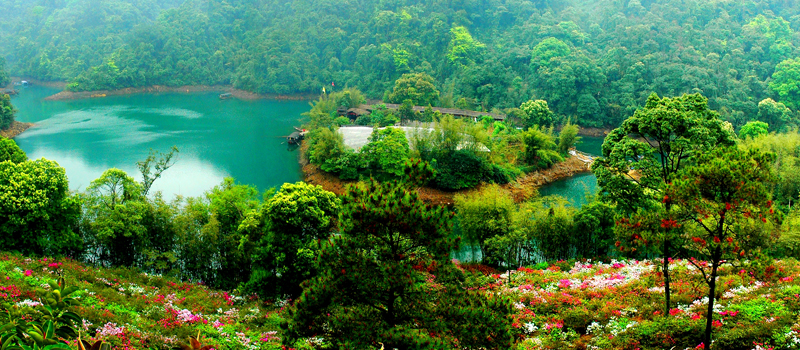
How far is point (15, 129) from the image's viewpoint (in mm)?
48062

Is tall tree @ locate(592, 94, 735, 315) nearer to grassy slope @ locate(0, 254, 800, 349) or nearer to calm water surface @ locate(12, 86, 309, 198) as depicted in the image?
grassy slope @ locate(0, 254, 800, 349)

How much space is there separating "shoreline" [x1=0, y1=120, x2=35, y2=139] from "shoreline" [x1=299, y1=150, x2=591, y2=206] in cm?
2817

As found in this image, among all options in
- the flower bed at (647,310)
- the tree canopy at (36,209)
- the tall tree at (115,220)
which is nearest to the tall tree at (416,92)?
the tall tree at (115,220)

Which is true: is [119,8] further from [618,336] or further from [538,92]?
[618,336]

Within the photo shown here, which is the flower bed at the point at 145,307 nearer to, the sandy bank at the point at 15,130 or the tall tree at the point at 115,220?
the tall tree at the point at 115,220

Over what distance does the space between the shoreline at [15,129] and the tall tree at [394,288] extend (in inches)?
1951

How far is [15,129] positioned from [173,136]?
49.9 ft

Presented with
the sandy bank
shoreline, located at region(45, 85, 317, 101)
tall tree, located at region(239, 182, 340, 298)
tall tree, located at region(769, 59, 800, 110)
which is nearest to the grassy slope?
tall tree, located at region(239, 182, 340, 298)

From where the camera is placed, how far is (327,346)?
29.8 feet

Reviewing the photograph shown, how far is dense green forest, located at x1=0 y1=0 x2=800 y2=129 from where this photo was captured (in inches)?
2007

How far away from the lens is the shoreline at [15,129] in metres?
46.0

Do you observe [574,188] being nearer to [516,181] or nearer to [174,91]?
[516,181]

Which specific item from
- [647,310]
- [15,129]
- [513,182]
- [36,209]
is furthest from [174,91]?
[647,310]

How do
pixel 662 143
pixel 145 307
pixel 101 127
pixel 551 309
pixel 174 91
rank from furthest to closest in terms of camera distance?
pixel 174 91 < pixel 101 127 < pixel 551 309 < pixel 145 307 < pixel 662 143
